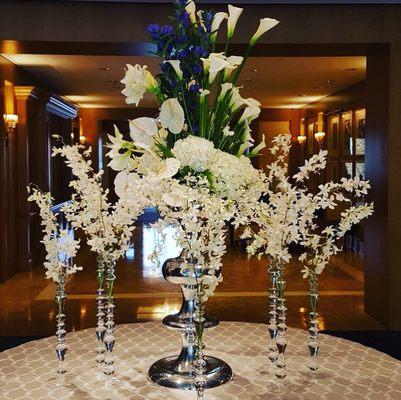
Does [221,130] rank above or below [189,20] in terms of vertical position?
below

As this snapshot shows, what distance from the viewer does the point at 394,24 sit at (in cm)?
517

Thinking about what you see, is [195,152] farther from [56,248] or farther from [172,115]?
[56,248]

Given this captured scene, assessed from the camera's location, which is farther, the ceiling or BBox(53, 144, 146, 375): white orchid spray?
the ceiling

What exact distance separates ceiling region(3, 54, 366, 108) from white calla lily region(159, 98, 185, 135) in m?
6.10

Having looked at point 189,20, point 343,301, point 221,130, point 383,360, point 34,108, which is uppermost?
point 34,108

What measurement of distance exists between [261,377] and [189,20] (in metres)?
1.19

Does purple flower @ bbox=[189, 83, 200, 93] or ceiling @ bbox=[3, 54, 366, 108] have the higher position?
ceiling @ bbox=[3, 54, 366, 108]

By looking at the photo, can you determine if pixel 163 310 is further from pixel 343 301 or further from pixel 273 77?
pixel 273 77

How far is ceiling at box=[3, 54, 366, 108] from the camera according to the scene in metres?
8.30

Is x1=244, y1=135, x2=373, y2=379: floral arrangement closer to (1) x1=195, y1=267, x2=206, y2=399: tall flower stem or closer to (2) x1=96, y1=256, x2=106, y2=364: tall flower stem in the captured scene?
(1) x1=195, y1=267, x2=206, y2=399: tall flower stem

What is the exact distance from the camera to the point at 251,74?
380 inches

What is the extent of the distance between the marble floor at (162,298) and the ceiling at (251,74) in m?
3.07

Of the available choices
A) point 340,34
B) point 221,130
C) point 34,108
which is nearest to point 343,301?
point 340,34

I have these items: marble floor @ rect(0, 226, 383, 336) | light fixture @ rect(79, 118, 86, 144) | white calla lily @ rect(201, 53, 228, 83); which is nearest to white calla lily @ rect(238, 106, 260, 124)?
white calla lily @ rect(201, 53, 228, 83)
